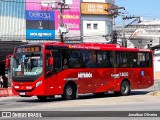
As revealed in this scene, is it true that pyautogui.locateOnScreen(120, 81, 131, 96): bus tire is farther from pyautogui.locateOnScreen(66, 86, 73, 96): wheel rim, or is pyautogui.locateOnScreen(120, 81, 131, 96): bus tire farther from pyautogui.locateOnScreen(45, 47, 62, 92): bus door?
pyautogui.locateOnScreen(45, 47, 62, 92): bus door

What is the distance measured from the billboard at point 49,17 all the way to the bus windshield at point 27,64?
88.3 feet

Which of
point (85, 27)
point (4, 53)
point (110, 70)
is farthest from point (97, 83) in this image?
point (85, 27)

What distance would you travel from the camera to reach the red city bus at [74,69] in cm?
2320

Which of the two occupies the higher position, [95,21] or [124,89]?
[95,21]

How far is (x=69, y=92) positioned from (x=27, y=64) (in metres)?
2.92

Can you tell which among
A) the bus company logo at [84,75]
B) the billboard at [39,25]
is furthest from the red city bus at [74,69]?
the billboard at [39,25]

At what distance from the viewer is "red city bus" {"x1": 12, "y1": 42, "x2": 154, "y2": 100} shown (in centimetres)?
2320

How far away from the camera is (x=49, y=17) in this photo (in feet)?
172

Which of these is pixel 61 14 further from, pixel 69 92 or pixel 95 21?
pixel 69 92

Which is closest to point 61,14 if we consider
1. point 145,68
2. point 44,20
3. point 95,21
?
point 44,20

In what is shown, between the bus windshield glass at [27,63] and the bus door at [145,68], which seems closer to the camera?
the bus windshield glass at [27,63]

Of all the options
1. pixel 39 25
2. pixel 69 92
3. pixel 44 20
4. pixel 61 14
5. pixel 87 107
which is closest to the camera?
pixel 87 107

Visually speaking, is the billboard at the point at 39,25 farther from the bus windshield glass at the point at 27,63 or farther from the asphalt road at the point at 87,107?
the asphalt road at the point at 87,107

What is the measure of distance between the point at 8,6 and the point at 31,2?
105 inches
